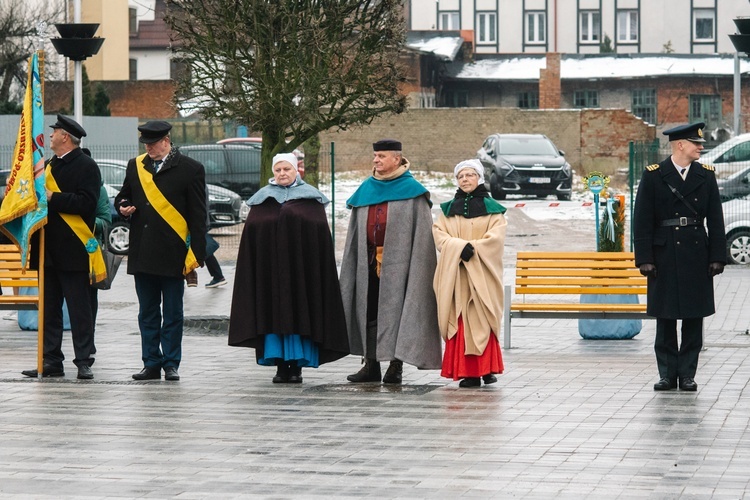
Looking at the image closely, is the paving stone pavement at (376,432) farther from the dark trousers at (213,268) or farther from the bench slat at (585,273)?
the dark trousers at (213,268)

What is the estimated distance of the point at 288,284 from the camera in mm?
10672

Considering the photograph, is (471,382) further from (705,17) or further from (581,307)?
(705,17)

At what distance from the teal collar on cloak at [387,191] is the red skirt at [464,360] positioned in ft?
3.19

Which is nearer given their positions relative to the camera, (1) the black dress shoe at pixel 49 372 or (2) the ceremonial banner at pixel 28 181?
(2) the ceremonial banner at pixel 28 181

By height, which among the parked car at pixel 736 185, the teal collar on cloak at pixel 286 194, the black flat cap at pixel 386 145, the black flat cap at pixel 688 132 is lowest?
the teal collar on cloak at pixel 286 194

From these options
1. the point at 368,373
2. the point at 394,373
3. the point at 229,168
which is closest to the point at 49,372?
the point at 368,373

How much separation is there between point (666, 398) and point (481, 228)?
71.4 inches

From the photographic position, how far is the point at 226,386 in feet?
35.5

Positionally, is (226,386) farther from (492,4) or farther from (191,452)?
(492,4)

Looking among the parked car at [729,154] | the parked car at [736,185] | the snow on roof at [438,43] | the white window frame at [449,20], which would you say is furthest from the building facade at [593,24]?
the parked car at [736,185]

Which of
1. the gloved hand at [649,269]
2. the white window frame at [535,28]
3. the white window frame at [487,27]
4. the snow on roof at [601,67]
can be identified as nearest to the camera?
the gloved hand at [649,269]

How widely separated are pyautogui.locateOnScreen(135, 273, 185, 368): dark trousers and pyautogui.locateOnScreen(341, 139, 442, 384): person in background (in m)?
1.26

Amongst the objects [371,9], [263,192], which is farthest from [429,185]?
[263,192]

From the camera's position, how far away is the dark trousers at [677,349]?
10.3 metres
